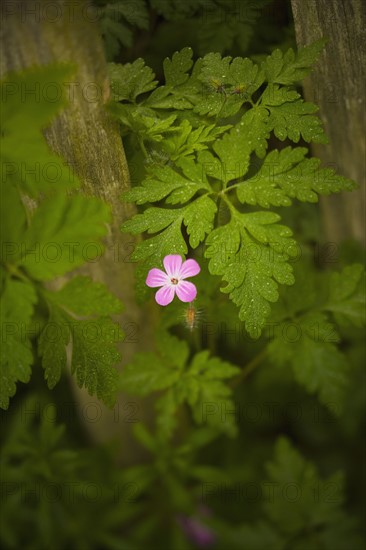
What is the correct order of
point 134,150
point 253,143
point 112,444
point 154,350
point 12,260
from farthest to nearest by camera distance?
point 112,444
point 154,350
point 134,150
point 253,143
point 12,260

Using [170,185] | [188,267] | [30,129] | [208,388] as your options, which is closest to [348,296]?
[208,388]

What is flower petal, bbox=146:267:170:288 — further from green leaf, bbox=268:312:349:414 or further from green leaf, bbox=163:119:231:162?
green leaf, bbox=268:312:349:414

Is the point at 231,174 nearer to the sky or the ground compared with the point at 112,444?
nearer to the sky

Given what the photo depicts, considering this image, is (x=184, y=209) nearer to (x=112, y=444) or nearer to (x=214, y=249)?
(x=214, y=249)

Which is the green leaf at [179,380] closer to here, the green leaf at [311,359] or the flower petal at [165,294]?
the green leaf at [311,359]

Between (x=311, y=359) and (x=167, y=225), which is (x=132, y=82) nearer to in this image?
(x=167, y=225)

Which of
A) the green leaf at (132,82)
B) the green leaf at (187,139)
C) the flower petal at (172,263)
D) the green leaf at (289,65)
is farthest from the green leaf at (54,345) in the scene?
the green leaf at (289,65)

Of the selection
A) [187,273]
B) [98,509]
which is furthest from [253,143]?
[98,509]
